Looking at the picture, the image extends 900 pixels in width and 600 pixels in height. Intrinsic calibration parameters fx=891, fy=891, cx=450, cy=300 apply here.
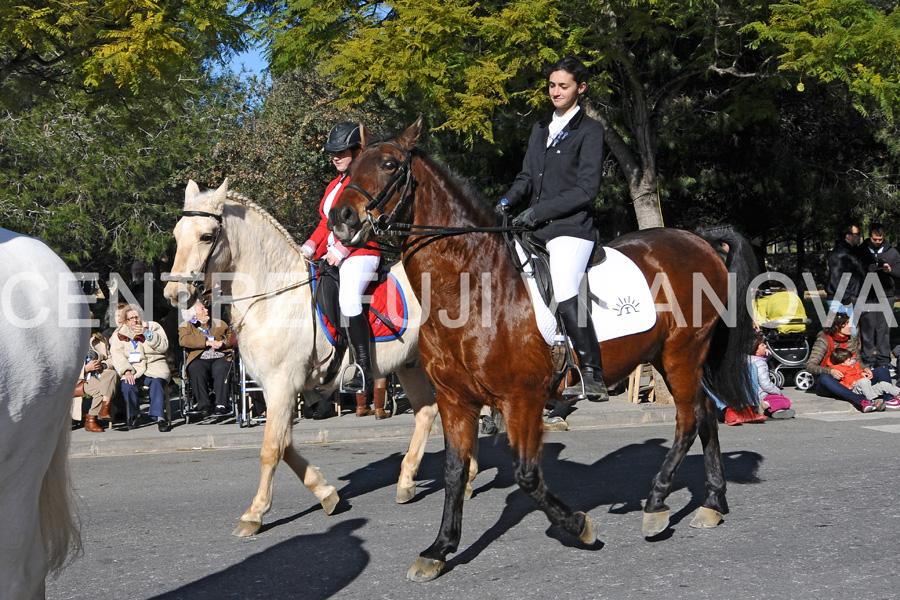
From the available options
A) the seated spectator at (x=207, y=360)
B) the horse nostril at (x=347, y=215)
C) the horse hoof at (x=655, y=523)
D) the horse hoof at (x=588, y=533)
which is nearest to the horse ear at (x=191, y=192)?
the horse nostril at (x=347, y=215)

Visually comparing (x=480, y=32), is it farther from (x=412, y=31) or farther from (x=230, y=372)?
(x=230, y=372)

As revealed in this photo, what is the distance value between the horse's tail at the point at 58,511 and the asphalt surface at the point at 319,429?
6489 millimetres

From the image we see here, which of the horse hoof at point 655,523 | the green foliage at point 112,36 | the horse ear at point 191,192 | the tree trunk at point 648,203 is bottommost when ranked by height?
the horse hoof at point 655,523

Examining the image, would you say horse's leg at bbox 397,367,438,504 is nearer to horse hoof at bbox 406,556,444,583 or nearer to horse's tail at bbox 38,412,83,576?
horse hoof at bbox 406,556,444,583

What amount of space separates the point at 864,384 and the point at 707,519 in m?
6.93

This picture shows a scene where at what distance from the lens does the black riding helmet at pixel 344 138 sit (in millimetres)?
6648

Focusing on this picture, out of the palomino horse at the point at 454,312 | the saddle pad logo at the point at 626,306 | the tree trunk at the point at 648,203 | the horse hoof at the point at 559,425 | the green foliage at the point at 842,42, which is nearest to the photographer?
the palomino horse at the point at 454,312

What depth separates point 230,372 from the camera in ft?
39.2

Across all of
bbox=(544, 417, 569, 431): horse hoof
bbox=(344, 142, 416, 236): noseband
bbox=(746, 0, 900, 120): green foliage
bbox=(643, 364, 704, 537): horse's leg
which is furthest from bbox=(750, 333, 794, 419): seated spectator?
bbox=(344, 142, 416, 236): noseband

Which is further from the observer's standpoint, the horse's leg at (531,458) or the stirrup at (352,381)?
the stirrup at (352,381)

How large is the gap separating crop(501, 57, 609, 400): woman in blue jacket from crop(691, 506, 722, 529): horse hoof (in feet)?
3.83

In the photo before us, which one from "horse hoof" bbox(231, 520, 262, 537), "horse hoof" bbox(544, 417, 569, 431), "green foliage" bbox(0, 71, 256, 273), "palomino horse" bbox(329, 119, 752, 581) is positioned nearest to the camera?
"palomino horse" bbox(329, 119, 752, 581)

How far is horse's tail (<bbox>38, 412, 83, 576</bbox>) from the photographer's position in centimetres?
356

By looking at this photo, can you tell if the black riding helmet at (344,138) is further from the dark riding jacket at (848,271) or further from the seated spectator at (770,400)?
the dark riding jacket at (848,271)
